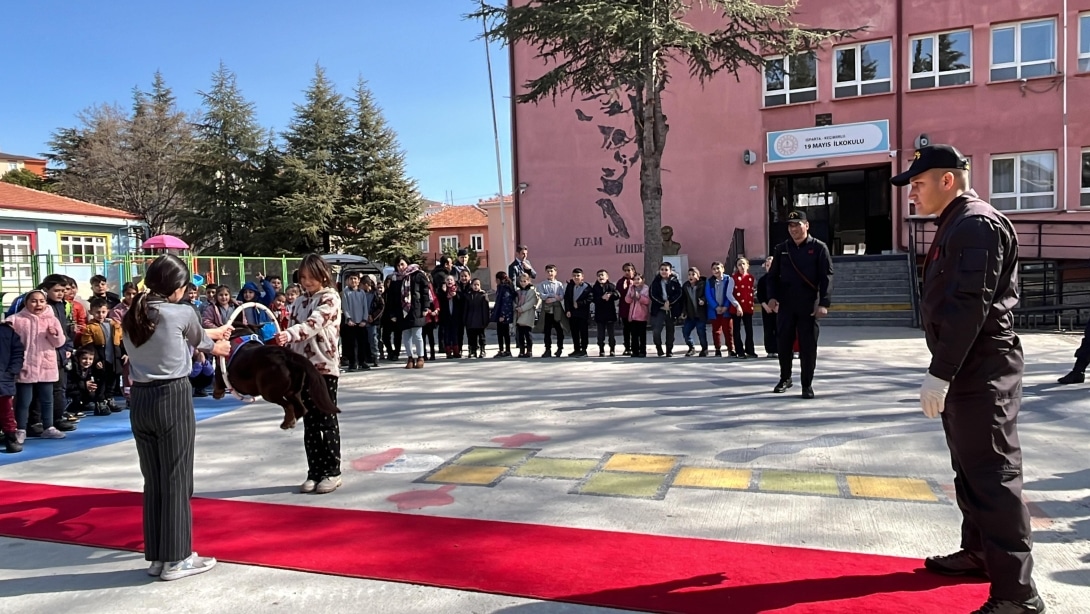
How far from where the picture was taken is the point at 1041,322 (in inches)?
626

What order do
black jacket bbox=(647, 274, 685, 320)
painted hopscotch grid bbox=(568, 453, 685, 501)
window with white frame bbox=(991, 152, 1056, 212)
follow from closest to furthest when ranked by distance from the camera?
1. painted hopscotch grid bbox=(568, 453, 685, 501)
2. black jacket bbox=(647, 274, 685, 320)
3. window with white frame bbox=(991, 152, 1056, 212)

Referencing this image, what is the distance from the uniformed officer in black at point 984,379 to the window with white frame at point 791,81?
20.4 m

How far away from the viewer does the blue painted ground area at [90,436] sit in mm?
6850

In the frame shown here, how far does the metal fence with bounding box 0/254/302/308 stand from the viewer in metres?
14.4

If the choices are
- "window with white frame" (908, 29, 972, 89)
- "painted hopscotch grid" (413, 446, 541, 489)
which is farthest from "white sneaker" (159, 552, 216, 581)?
"window with white frame" (908, 29, 972, 89)

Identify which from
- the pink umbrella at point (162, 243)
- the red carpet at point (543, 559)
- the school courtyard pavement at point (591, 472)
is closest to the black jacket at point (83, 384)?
the school courtyard pavement at point (591, 472)

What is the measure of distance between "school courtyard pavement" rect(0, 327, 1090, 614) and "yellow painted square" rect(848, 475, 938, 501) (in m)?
0.02

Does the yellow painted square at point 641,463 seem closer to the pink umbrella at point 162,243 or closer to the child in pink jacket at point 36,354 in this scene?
the child in pink jacket at point 36,354

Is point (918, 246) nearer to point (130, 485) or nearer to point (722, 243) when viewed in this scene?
point (722, 243)

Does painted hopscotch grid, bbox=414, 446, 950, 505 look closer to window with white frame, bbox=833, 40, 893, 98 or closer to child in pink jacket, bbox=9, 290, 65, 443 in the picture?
child in pink jacket, bbox=9, 290, 65, 443

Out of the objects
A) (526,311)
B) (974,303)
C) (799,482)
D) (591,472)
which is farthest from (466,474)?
(526,311)

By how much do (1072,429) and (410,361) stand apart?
9.30 meters

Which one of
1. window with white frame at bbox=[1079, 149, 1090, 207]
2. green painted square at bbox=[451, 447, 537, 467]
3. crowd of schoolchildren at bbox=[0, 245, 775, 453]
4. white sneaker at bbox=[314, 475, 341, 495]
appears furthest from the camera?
window with white frame at bbox=[1079, 149, 1090, 207]

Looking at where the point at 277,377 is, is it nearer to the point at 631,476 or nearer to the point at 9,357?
the point at 631,476
